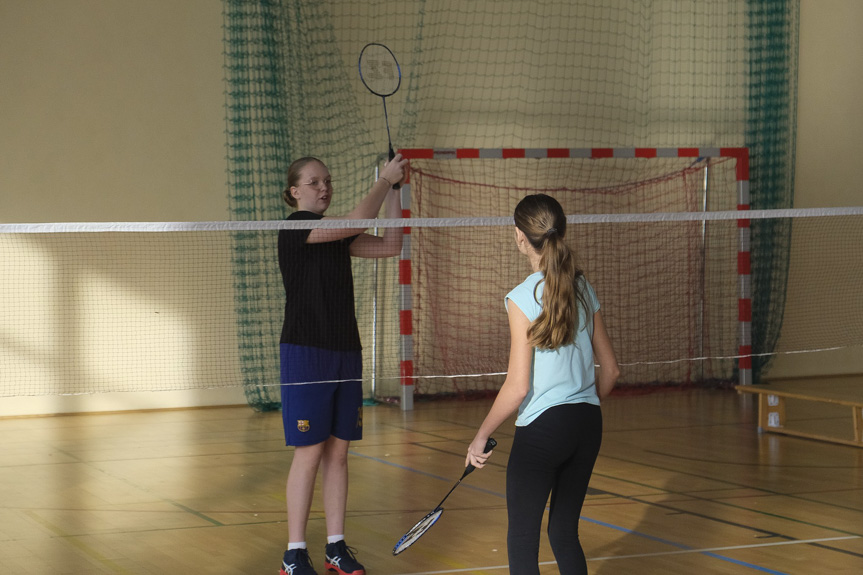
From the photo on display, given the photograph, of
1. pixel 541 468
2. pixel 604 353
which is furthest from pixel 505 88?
pixel 541 468

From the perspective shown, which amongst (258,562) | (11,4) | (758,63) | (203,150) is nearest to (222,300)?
(203,150)

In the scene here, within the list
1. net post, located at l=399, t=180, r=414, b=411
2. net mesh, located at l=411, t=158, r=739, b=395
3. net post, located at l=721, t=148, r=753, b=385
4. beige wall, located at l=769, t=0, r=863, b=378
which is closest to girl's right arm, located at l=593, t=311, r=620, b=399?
net post, located at l=399, t=180, r=414, b=411

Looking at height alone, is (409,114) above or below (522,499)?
above

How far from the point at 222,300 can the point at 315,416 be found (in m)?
5.43

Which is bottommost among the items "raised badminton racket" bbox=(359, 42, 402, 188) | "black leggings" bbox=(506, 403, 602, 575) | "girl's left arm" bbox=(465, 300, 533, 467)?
"black leggings" bbox=(506, 403, 602, 575)

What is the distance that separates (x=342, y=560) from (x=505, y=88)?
22.2ft

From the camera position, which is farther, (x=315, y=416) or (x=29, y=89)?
(x=29, y=89)

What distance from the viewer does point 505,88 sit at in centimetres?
988

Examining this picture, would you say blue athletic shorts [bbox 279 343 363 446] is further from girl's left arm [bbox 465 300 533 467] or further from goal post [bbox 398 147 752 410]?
goal post [bbox 398 147 752 410]

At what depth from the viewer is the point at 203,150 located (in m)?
9.18

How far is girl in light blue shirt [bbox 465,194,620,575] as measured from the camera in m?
2.77

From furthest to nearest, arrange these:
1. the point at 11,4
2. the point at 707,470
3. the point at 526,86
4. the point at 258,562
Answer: the point at 526,86 < the point at 11,4 < the point at 707,470 < the point at 258,562

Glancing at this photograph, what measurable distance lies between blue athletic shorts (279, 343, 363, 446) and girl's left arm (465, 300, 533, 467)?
109 centimetres

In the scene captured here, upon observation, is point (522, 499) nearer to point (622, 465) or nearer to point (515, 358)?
point (515, 358)
